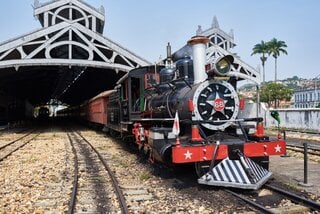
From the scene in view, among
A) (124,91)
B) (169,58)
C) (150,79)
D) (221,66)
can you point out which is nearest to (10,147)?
(124,91)

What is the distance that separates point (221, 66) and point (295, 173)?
11.0ft

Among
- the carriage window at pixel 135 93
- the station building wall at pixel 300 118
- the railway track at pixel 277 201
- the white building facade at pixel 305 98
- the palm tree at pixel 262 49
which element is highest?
the palm tree at pixel 262 49

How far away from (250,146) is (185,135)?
5.19ft

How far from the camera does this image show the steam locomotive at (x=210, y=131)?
23.9 feet

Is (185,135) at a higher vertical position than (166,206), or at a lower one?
higher

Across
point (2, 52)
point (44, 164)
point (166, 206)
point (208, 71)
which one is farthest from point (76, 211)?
point (2, 52)

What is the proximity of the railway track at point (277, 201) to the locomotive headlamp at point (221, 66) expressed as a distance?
249 centimetres

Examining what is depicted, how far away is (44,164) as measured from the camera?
38.4 ft

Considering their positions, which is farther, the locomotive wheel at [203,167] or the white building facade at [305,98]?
the white building facade at [305,98]

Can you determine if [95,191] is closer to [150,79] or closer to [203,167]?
[203,167]

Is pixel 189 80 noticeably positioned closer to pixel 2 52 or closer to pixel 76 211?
pixel 76 211

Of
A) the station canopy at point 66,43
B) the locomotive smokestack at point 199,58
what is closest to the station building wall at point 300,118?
the station canopy at point 66,43

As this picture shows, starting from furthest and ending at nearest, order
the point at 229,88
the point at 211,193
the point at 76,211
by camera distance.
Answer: the point at 229,88 < the point at 211,193 < the point at 76,211

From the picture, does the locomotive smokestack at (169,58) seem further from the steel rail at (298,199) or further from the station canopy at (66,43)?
the station canopy at (66,43)
